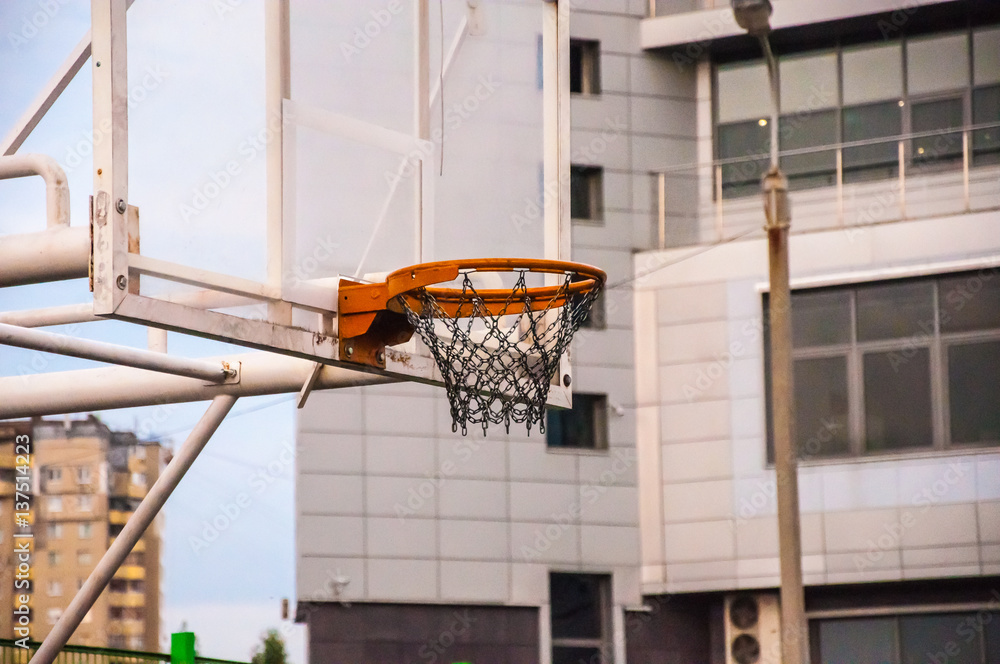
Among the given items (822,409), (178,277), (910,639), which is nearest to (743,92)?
(822,409)

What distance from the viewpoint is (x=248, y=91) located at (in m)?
6.67

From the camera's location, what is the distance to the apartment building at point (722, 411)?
60.7ft

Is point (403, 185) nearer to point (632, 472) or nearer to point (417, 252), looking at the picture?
point (417, 252)

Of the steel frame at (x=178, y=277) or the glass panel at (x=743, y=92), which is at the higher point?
the glass panel at (x=743, y=92)

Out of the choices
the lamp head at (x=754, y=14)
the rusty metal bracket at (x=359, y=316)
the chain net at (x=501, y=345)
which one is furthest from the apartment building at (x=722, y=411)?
the rusty metal bracket at (x=359, y=316)

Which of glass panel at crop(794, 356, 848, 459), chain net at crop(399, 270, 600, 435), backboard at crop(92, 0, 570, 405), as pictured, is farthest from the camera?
glass panel at crop(794, 356, 848, 459)

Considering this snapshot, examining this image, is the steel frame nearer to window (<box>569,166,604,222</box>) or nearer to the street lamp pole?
the street lamp pole

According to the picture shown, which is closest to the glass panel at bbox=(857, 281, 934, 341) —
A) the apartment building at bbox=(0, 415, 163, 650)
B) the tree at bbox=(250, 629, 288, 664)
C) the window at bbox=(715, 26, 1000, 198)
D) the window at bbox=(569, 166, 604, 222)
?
the window at bbox=(715, 26, 1000, 198)

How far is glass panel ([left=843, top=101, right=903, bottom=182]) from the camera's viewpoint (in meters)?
19.5

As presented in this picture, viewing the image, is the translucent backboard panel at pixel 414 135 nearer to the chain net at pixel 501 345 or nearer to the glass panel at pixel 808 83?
the chain net at pixel 501 345

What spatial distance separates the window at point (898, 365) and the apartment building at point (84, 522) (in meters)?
8.35

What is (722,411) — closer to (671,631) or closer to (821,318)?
(821,318)

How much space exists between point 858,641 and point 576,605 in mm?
3820

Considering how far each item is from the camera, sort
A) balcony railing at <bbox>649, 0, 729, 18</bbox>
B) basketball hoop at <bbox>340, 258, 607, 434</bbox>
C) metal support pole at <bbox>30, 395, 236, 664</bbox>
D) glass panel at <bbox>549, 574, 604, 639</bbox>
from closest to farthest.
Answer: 1. basketball hoop at <bbox>340, 258, 607, 434</bbox>
2. metal support pole at <bbox>30, 395, 236, 664</bbox>
3. glass panel at <bbox>549, 574, 604, 639</bbox>
4. balcony railing at <bbox>649, 0, 729, 18</bbox>
